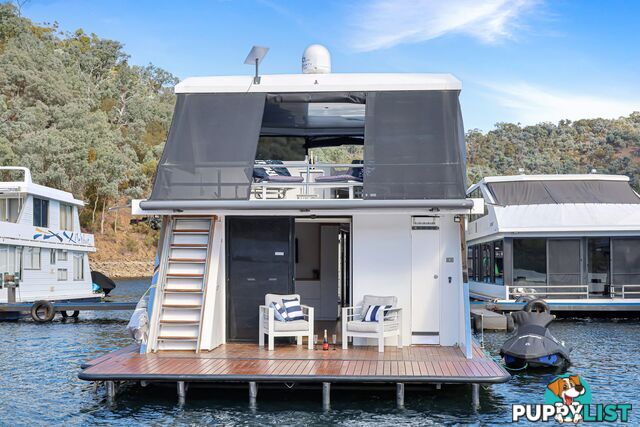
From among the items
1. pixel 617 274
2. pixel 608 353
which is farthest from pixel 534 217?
pixel 608 353

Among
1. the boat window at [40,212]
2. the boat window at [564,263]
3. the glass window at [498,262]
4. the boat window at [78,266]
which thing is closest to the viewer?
the boat window at [564,263]

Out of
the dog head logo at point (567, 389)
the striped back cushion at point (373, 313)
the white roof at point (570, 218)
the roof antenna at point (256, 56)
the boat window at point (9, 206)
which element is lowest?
the dog head logo at point (567, 389)

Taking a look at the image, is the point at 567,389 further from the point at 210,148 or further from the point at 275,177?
the point at 210,148

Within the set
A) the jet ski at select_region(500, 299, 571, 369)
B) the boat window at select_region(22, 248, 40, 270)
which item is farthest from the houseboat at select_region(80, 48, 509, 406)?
the boat window at select_region(22, 248, 40, 270)

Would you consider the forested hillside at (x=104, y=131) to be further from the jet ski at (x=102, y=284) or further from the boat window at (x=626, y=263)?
the boat window at (x=626, y=263)

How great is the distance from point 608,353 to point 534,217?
799 centimetres

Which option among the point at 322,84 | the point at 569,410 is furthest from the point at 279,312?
the point at 569,410

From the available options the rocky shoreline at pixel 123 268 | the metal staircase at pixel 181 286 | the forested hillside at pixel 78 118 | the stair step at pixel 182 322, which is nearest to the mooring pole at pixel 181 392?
the metal staircase at pixel 181 286

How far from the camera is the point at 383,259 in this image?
40.5 ft

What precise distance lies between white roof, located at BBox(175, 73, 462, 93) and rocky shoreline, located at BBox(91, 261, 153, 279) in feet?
147

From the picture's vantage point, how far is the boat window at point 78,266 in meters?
29.8

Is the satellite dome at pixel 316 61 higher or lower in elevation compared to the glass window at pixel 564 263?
higher

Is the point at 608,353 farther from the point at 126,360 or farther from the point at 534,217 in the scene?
the point at 126,360

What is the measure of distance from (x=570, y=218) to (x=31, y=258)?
57.2ft
